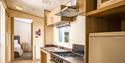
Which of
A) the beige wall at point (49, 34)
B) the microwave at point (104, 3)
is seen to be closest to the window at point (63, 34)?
the beige wall at point (49, 34)

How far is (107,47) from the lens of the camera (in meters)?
1.37

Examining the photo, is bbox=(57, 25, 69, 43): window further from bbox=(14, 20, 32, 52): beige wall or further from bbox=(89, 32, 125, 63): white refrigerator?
bbox=(14, 20, 32, 52): beige wall

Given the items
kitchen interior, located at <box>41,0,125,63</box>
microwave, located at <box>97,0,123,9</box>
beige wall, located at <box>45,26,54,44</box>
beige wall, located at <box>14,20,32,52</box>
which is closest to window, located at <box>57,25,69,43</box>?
beige wall, located at <box>45,26,54,44</box>

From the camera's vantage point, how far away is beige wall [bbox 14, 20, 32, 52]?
11.0 m

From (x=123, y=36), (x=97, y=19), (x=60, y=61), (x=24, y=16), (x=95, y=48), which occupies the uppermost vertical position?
(x=24, y=16)

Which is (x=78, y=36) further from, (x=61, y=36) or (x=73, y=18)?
(x=61, y=36)

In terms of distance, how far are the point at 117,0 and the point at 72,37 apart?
2.33m

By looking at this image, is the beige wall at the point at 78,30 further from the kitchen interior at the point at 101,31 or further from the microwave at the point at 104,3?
the microwave at the point at 104,3

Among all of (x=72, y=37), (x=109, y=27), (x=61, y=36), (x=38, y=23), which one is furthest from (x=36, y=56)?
(x=109, y=27)

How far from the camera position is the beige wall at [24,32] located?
11.0 metres

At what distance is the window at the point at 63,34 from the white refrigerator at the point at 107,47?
2756 millimetres

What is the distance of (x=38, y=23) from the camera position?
7.85 m

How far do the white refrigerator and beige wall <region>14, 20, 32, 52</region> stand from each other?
9760mm

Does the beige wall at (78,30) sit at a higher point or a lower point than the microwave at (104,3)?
lower
